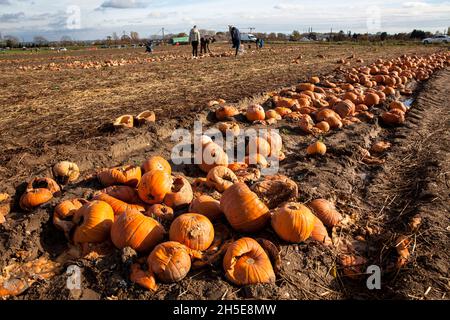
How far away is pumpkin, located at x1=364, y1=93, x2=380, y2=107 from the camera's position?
10867 mm

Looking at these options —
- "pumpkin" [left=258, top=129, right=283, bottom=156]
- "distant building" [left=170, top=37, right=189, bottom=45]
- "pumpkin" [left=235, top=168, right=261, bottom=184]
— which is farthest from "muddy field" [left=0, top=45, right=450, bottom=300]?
"distant building" [left=170, top=37, right=189, bottom=45]

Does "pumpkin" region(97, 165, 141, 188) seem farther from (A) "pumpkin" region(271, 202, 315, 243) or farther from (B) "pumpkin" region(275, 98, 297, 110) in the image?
(B) "pumpkin" region(275, 98, 297, 110)

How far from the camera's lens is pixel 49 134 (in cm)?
766

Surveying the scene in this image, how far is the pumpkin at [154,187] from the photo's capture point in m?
4.56

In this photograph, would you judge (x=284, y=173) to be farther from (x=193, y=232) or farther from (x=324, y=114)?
(x=324, y=114)

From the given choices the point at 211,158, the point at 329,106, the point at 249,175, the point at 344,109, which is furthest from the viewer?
the point at 329,106

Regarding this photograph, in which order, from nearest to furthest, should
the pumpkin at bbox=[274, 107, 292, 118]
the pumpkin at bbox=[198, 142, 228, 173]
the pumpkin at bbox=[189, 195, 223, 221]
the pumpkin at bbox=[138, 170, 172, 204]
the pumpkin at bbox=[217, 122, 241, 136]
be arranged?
the pumpkin at bbox=[189, 195, 223, 221] → the pumpkin at bbox=[138, 170, 172, 204] → the pumpkin at bbox=[198, 142, 228, 173] → the pumpkin at bbox=[217, 122, 241, 136] → the pumpkin at bbox=[274, 107, 292, 118]

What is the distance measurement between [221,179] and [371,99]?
773cm

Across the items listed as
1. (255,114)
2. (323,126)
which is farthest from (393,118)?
(255,114)

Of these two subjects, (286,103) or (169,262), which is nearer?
(169,262)

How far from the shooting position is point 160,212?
436cm

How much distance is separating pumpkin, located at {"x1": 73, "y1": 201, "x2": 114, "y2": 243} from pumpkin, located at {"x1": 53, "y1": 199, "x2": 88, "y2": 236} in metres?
0.12

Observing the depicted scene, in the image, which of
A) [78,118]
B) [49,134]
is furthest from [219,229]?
[78,118]

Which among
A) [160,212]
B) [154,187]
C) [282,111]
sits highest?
[282,111]
